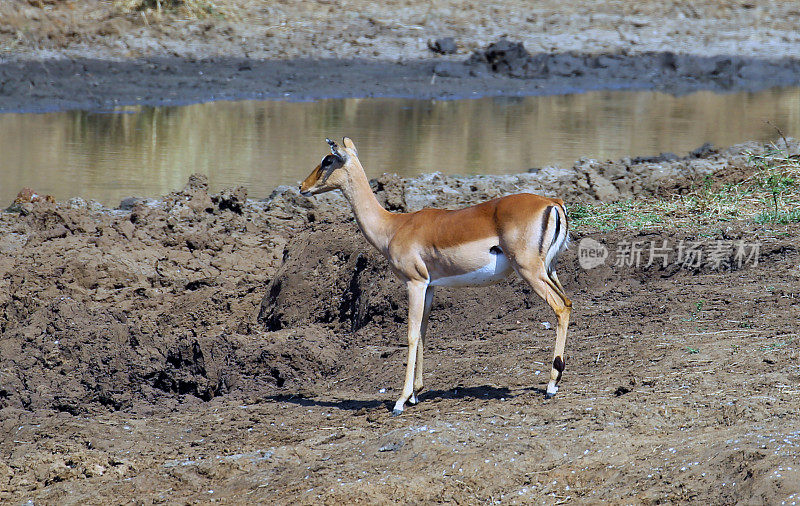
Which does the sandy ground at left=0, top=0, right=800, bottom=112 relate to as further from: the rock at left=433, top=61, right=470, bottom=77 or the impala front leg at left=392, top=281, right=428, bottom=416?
the impala front leg at left=392, top=281, right=428, bottom=416

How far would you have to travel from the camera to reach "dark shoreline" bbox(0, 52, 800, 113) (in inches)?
798

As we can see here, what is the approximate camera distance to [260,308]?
895 centimetres

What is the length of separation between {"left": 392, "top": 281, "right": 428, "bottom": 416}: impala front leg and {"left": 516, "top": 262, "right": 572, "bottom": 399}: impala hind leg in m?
0.62

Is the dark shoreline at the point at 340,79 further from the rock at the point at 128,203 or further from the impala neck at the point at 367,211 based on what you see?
the impala neck at the point at 367,211

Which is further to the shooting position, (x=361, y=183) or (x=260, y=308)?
(x=260, y=308)

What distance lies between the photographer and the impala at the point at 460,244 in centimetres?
562

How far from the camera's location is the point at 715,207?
9.35m

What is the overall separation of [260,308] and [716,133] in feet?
37.8

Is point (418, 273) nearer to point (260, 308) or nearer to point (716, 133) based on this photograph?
point (260, 308)

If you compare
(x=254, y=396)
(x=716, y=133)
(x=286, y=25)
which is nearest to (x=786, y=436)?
(x=254, y=396)

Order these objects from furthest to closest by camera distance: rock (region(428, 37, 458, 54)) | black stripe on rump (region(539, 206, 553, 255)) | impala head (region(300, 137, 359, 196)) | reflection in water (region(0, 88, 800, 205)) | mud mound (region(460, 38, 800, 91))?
rock (region(428, 37, 458, 54))
mud mound (region(460, 38, 800, 91))
reflection in water (region(0, 88, 800, 205))
impala head (region(300, 137, 359, 196))
black stripe on rump (region(539, 206, 553, 255))

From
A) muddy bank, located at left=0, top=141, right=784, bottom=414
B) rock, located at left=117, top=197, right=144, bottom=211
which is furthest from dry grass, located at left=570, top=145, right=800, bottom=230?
rock, located at left=117, top=197, right=144, bottom=211

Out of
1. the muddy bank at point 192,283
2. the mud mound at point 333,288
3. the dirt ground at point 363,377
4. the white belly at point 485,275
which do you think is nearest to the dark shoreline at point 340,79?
the muddy bank at point 192,283

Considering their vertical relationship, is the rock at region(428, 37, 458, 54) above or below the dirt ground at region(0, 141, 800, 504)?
above
